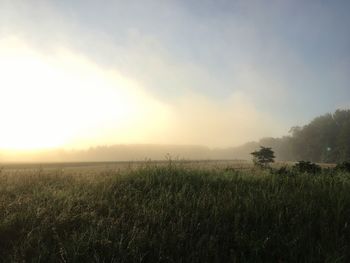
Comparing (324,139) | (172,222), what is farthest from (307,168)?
(324,139)

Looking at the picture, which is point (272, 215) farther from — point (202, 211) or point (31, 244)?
point (31, 244)

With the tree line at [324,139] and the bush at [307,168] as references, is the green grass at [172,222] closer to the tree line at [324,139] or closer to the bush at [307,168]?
the bush at [307,168]

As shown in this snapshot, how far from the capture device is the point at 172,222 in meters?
6.96

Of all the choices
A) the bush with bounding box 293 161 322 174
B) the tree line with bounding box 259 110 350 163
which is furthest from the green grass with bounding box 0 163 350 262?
the tree line with bounding box 259 110 350 163

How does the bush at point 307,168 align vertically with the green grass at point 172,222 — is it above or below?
above

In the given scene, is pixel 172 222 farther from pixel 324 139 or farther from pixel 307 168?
pixel 324 139

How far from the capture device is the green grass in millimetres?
5910

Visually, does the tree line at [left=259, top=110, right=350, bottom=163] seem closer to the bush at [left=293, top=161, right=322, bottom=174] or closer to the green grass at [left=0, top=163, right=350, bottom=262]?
the bush at [left=293, top=161, right=322, bottom=174]

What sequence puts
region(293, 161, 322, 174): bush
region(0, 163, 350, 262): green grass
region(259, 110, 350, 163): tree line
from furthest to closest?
region(259, 110, 350, 163): tree line < region(293, 161, 322, 174): bush < region(0, 163, 350, 262): green grass

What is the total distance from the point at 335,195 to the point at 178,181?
389cm

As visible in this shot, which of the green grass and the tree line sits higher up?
the tree line

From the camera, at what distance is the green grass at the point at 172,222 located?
5.91 metres

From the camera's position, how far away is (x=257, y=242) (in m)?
6.20

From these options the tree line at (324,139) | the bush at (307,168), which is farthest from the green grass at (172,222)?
the tree line at (324,139)
